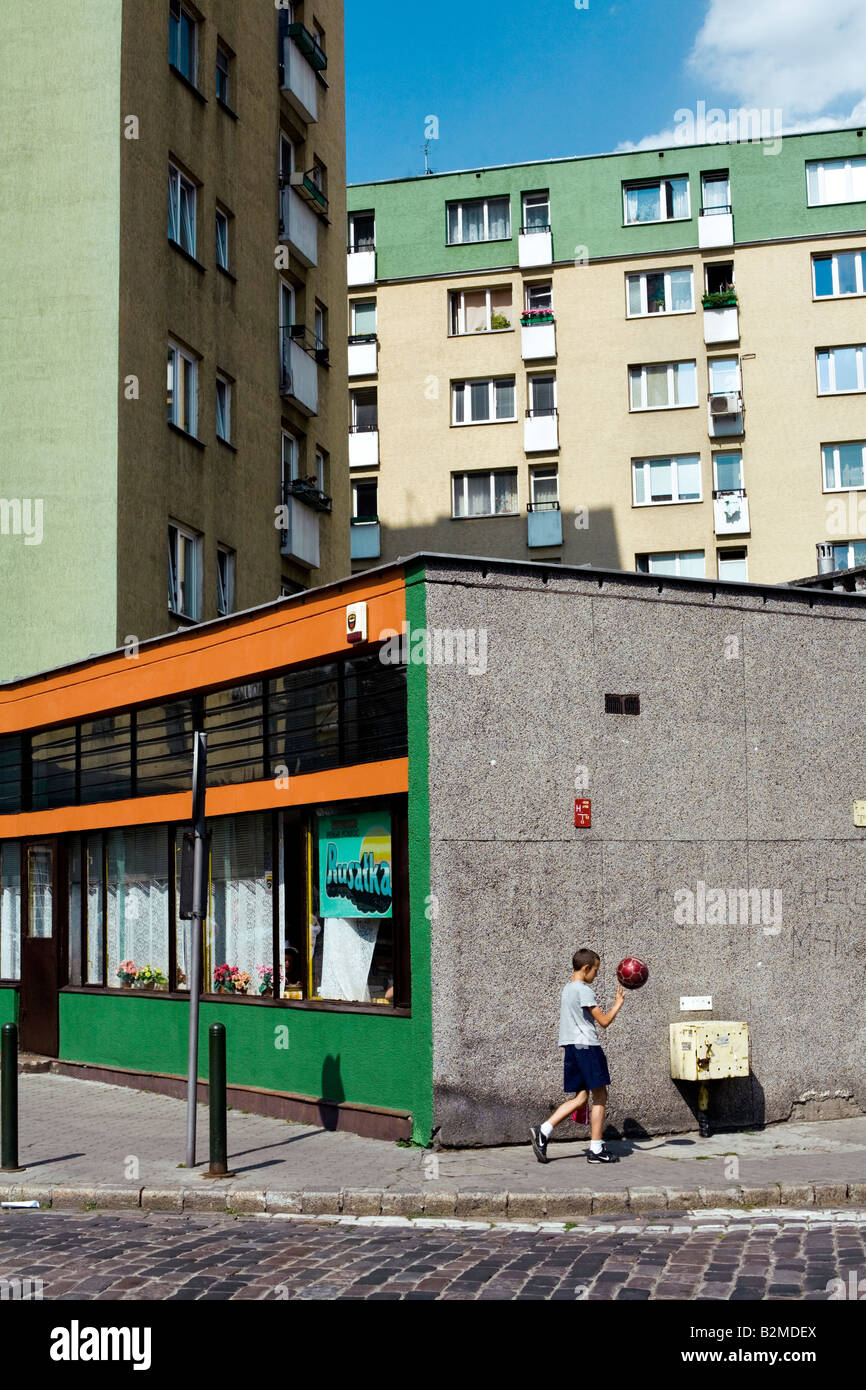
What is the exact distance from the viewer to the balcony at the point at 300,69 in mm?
28000

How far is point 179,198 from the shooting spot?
23.3 m

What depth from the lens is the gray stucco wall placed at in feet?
39.4

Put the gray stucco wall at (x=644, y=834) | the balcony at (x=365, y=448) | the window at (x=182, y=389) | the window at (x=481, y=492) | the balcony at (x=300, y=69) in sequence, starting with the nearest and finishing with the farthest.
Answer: the gray stucco wall at (x=644, y=834)
the window at (x=182, y=389)
the balcony at (x=300, y=69)
the window at (x=481, y=492)
the balcony at (x=365, y=448)

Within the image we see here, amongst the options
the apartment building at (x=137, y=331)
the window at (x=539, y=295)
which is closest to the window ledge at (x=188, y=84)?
the apartment building at (x=137, y=331)

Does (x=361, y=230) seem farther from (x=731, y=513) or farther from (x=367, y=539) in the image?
(x=731, y=513)

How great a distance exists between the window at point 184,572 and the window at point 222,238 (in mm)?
4998

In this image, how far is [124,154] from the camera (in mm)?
21297

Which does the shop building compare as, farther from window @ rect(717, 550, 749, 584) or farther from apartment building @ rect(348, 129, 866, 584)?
window @ rect(717, 550, 749, 584)

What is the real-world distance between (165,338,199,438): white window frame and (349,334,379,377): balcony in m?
17.2

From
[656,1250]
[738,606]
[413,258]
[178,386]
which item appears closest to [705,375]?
[413,258]

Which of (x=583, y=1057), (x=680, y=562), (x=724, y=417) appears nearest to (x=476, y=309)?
(x=724, y=417)

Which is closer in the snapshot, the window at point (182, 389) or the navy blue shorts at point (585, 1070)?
the navy blue shorts at point (585, 1070)

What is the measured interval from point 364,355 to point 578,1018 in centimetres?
3121

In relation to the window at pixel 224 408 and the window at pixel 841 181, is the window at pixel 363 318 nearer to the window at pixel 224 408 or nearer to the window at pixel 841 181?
the window at pixel 841 181
